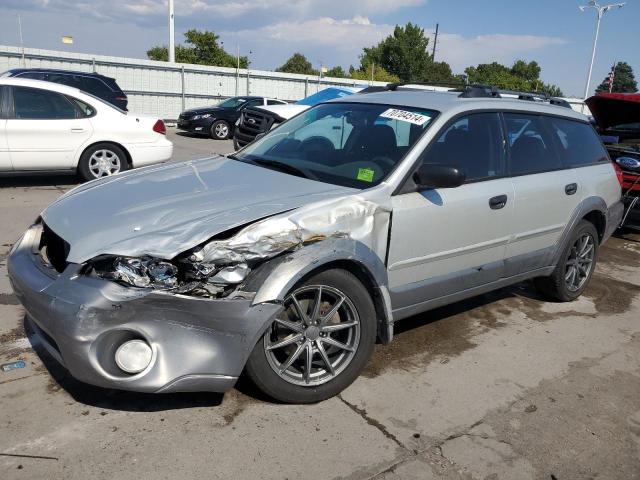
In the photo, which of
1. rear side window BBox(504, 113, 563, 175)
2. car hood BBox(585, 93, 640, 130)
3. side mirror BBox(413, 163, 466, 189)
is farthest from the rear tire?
car hood BBox(585, 93, 640, 130)

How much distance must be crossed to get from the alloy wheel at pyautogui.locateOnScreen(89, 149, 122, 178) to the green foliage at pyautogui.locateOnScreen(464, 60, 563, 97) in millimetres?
56141

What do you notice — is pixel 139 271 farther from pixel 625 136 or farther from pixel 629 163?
pixel 625 136

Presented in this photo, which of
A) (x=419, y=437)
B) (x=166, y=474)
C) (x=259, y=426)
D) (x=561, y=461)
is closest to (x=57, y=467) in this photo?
(x=166, y=474)

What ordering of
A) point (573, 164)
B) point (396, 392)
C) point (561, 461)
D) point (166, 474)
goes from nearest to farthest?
1. point (166, 474)
2. point (561, 461)
3. point (396, 392)
4. point (573, 164)

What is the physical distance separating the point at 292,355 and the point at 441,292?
1.24m

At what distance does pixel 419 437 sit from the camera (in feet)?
9.50

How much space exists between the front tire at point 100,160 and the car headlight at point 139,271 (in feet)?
19.8

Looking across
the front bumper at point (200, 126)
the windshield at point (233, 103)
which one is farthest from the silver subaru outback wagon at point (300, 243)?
the windshield at point (233, 103)

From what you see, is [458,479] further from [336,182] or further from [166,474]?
[336,182]

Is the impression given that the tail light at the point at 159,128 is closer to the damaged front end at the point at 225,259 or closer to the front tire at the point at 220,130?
the damaged front end at the point at 225,259

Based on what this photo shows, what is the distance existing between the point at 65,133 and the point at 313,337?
6431 millimetres

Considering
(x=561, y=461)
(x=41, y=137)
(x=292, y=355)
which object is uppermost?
(x=41, y=137)

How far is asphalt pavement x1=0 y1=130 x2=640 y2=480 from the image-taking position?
258 centimetres

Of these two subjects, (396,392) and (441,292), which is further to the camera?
(441,292)
